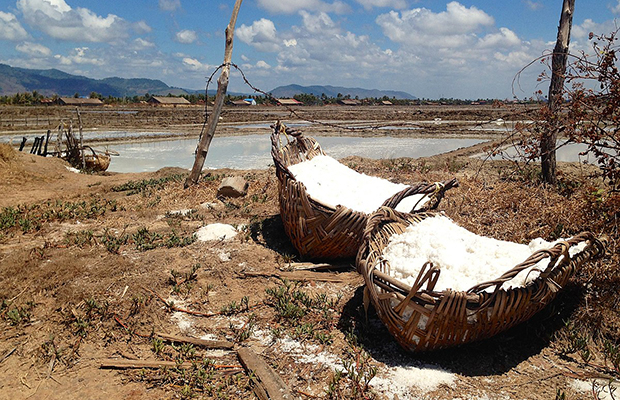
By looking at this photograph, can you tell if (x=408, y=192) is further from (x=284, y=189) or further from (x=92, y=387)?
(x=92, y=387)

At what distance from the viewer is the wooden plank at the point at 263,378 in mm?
2266

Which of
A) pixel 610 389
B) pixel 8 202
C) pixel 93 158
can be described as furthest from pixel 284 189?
pixel 93 158

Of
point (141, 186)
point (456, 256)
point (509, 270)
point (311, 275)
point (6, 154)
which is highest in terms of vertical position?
point (509, 270)

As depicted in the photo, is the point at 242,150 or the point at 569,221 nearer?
the point at 569,221

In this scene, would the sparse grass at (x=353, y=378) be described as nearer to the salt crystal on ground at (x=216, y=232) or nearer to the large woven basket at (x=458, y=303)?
the large woven basket at (x=458, y=303)

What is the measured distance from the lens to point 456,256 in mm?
3006

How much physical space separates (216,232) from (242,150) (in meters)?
11.5

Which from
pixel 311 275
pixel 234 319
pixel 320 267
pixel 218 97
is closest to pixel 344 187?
pixel 320 267

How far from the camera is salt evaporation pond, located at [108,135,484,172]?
42.8 ft

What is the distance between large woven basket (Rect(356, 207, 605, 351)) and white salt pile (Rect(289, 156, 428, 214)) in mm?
1678

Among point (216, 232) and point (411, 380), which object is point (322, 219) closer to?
point (216, 232)

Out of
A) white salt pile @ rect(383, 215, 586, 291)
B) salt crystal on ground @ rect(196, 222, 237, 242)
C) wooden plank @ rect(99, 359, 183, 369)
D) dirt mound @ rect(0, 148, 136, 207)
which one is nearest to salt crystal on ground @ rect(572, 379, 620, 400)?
white salt pile @ rect(383, 215, 586, 291)

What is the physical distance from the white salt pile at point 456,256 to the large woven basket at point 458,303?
0.16 metres

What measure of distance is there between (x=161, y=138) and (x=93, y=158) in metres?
9.18
